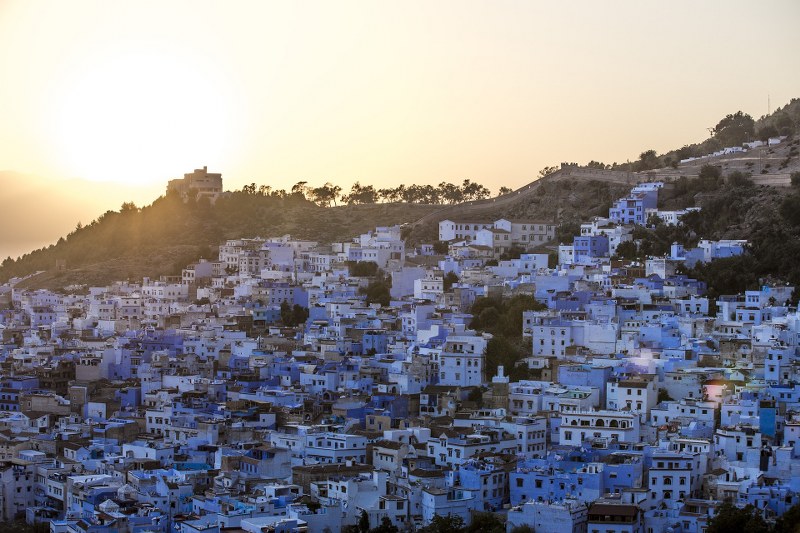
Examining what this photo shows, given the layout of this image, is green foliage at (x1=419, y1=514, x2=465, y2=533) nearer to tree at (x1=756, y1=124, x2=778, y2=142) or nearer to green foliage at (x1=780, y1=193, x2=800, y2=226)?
green foliage at (x1=780, y1=193, x2=800, y2=226)

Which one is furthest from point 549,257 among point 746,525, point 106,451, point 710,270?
point 746,525

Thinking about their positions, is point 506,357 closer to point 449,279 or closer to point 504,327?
point 504,327

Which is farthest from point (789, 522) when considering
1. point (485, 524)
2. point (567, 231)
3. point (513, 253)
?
point (567, 231)

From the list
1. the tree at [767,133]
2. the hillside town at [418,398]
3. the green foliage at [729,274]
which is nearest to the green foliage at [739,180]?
the hillside town at [418,398]

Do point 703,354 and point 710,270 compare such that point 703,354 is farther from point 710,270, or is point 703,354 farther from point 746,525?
point 746,525

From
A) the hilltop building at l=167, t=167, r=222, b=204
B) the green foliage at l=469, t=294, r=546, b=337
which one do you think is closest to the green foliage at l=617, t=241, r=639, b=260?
the green foliage at l=469, t=294, r=546, b=337

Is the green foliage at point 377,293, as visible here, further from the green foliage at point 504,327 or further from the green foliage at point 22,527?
the green foliage at point 22,527
